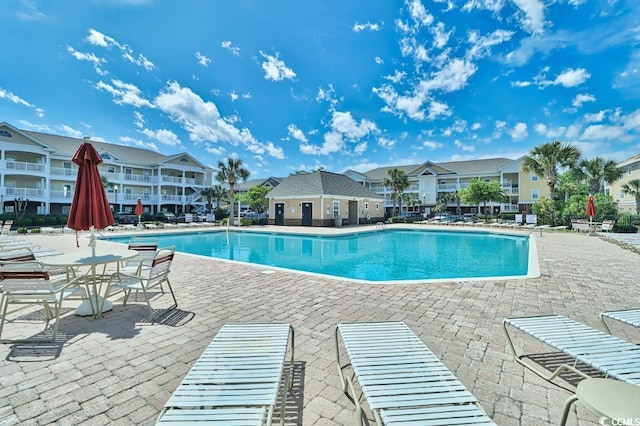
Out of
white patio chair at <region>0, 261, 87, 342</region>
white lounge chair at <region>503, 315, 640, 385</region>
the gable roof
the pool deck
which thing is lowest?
the pool deck

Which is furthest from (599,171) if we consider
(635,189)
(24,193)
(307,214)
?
(24,193)

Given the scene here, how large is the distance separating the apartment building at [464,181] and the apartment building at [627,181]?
7192 mm

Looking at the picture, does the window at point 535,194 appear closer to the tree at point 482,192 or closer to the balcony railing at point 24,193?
the tree at point 482,192

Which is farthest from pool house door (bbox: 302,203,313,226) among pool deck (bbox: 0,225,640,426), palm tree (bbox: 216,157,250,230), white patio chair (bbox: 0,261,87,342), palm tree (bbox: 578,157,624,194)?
palm tree (bbox: 578,157,624,194)

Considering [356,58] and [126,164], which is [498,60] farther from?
[126,164]

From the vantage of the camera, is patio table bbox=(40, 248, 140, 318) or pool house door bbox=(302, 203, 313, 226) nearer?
patio table bbox=(40, 248, 140, 318)

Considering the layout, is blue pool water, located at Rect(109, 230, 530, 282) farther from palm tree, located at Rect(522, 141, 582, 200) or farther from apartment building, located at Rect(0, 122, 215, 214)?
apartment building, located at Rect(0, 122, 215, 214)

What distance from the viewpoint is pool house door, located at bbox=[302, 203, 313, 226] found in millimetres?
27125

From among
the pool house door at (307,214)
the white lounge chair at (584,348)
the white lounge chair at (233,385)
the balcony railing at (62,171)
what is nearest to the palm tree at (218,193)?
the balcony railing at (62,171)

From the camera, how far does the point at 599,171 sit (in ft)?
109

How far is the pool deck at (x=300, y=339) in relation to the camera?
2.37m

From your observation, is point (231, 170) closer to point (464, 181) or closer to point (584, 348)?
point (584, 348)

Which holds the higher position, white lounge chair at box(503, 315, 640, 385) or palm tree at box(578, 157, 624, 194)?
palm tree at box(578, 157, 624, 194)

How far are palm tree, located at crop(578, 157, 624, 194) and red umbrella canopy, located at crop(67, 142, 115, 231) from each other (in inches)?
1800
